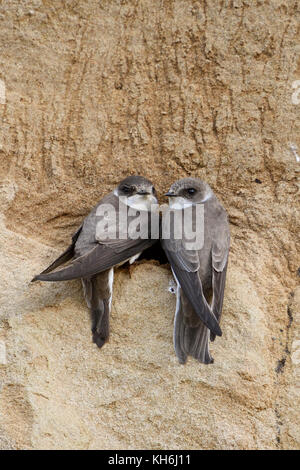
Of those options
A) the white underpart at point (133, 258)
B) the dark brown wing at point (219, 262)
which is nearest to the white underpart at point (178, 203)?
the dark brown wing at point (219, 262)

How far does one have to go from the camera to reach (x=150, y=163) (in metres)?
3.57

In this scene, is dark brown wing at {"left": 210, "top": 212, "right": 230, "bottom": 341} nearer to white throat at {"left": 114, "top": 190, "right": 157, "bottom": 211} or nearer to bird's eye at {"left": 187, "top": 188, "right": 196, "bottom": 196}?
bird's eye at {"left": 187, "top": 188, "right": 196, "bottom": 196}

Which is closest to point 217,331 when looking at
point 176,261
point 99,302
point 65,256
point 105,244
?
point 176,261

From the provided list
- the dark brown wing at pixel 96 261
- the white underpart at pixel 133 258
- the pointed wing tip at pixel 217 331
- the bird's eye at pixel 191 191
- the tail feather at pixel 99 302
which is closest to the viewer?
the pointed wing tip at pixel 217 331

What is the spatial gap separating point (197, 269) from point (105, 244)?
0.47 meters

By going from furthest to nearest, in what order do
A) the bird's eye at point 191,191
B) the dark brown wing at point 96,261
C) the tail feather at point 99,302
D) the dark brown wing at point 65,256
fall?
the bird's eye at point 191,191 < the dark brown wing at point 65,256 < the tail feather at point 99,302 < the dark brown wing at point 96,261

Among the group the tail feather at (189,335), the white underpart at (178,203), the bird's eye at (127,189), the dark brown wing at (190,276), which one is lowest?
the tail feather at (189,335)

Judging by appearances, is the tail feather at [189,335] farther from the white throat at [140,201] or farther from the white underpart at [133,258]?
the white throat at [140,201]

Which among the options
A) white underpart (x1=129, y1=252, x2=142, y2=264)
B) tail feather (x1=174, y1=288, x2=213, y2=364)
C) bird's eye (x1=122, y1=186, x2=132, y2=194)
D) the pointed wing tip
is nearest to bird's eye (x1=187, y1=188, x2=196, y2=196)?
bird's eye (x1=122, y1=186, x2=132, y2=194)

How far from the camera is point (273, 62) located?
138 inches

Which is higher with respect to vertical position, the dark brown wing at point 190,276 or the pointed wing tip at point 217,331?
the dark brown wing at point 190,276

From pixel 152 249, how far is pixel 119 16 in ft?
4.44

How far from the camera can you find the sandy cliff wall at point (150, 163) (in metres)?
2.83

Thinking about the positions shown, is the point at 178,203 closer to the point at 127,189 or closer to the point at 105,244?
the point at 127,189
